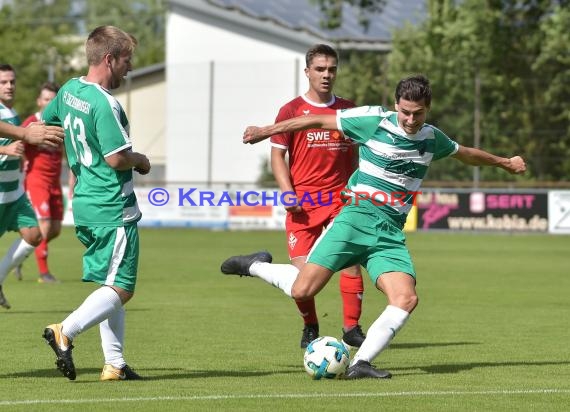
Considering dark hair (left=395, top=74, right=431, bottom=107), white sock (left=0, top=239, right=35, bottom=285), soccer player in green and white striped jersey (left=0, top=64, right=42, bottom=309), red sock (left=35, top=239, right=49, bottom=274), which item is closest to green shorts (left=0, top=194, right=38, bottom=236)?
soccer player in green and white striped jersey (left=0, top=64, right=42, bottom=309)

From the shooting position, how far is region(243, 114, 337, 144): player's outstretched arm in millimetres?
8211

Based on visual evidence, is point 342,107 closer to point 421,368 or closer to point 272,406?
point 421,368

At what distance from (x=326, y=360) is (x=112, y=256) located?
1.52 metres

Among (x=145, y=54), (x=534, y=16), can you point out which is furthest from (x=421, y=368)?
(x=145, y=54)

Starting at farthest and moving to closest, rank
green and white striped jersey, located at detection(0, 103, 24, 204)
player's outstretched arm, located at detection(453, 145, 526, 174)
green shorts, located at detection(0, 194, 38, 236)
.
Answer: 1. green shorts, located at detection(0, 194, 38, 236)
2. green and white striped jersey, located at detection(0, 103, 24, 204)
3. player's outstretched arm, located at detection(453, 145, 526, 174)

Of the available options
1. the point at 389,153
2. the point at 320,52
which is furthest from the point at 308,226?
the point at 389,153

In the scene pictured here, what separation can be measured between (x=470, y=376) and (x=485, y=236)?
23.4 metres

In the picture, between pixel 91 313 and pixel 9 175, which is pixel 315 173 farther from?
pixel 9 175

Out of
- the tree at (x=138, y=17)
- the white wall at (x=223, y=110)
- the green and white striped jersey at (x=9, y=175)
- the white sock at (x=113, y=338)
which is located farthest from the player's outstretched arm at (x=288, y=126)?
the tree at (x=138, y=17)

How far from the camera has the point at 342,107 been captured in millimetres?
10266

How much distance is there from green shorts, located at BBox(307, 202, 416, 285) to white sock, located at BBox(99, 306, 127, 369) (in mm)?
1361

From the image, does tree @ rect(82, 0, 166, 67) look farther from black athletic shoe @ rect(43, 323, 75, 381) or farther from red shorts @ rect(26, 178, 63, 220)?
black athletic shoe @ rect(43, 323, 75, 381)

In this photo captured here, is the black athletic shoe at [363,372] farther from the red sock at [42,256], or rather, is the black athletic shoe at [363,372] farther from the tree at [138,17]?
the tree at [138,17]

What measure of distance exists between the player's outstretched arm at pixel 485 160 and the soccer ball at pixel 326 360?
63.3 inches
